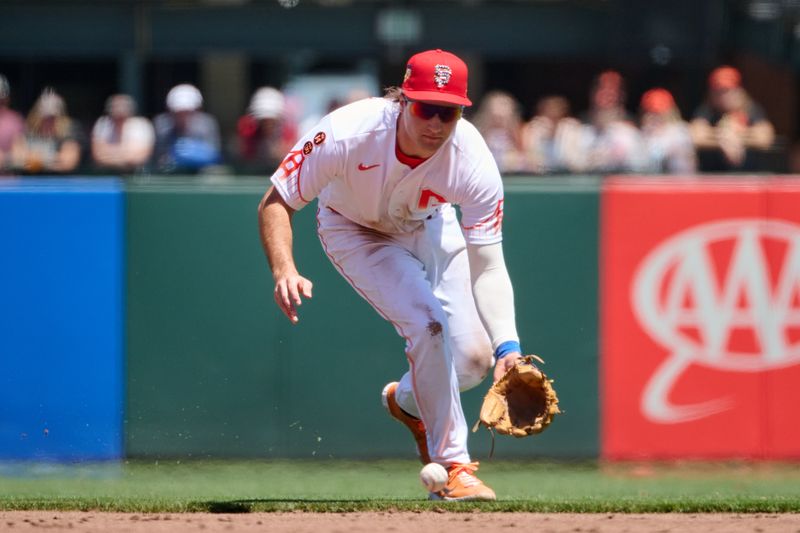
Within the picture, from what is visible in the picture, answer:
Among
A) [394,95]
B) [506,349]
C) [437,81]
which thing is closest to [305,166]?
[394,95]

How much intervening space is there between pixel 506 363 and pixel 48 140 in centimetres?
624

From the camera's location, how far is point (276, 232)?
5.86 metres

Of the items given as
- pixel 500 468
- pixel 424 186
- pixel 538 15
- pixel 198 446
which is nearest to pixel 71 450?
pixel 198 446

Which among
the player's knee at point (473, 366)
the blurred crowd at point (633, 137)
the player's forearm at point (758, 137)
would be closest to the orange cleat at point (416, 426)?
the player's knee at point (473, 366)

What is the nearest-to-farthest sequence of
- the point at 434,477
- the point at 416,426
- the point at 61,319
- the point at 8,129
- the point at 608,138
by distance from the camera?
the point at 434,477 → the point at 416,426 → the point at 61,319 → the point at 608,138 → the point at 8,129

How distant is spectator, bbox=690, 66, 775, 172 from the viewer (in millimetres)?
9922

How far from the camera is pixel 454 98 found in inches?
225

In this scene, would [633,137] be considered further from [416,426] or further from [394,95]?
[394,95]

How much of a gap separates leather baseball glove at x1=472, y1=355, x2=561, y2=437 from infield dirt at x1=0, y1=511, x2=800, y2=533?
0.38m

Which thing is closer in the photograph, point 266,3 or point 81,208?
point 81,208

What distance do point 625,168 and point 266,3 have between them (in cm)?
550

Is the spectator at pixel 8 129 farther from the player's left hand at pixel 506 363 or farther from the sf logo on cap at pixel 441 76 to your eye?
the player's left hand at pixel 506 363

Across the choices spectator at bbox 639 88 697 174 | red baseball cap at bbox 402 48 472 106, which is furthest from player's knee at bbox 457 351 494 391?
spectator at bbox 639 88 697 174

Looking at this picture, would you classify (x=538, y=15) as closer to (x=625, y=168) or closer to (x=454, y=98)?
(x=625, y=168)
